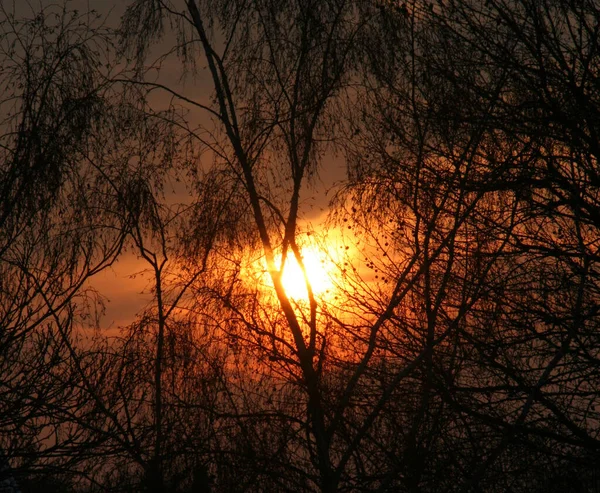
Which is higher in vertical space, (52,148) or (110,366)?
(52,148)

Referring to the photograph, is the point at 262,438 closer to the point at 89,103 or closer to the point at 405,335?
the point at 405,335

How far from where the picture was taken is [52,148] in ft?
23.8

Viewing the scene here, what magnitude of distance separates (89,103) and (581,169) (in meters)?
4.95

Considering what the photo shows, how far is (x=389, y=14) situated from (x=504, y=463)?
4.57m

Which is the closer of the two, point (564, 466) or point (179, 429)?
point (564, 466)

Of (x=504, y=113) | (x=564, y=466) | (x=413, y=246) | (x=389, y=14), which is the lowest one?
(x=564, y=466)

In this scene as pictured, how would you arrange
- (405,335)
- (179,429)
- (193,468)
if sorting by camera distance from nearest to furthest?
(193,468), (405,335), (179,429)

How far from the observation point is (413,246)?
7.90 meters

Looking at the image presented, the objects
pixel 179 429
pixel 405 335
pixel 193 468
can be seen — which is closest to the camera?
pixel 193 468

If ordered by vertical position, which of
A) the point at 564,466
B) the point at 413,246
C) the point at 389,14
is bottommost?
the point at 564,466

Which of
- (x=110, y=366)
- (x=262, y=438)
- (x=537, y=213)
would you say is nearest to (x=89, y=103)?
(x=110, y=366)

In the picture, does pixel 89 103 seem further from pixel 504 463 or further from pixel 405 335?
pixel 504 463

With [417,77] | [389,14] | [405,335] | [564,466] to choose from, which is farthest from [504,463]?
[389,14]

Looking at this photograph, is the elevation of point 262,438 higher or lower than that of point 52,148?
lower
